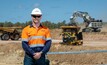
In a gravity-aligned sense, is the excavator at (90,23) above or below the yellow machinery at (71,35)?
below

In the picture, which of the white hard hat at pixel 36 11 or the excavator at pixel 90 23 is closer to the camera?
the white hard hat at pixel 36 11

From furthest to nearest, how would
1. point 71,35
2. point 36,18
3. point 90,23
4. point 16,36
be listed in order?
point 90,23
point 16,36
point 71,35
point 36,18

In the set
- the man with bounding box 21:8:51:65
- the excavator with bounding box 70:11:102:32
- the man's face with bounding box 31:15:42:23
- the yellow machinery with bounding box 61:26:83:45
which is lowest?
the excavator with bounding box 70:11:102:32

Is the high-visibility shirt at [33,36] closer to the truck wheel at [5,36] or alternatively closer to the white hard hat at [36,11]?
the white hard hat at [36,11]

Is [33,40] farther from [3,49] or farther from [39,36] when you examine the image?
[3,49]

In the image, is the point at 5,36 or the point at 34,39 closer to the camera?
the point at 34,39

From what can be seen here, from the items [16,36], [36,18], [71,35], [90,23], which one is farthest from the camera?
[90,23]

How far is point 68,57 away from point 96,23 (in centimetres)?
3933

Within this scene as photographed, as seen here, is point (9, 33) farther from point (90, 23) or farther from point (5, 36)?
point (90, 23)

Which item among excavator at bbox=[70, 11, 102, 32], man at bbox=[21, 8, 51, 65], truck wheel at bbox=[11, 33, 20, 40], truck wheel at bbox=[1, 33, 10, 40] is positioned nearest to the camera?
man at bbox=[21, 8, 51, 65]

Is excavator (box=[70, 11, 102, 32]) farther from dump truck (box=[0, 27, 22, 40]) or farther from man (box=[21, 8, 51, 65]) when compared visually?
man (box=[21, 8, 51, 65])

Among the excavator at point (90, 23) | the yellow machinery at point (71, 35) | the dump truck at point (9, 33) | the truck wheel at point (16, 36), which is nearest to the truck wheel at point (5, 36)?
the dump truck at point (9, 33)

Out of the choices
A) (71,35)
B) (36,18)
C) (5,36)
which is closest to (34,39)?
(36,18)

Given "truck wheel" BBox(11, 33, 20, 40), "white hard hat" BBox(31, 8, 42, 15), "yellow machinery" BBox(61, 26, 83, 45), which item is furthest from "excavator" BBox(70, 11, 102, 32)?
"white hard hat" BBox(31, 8, 42, 15)
